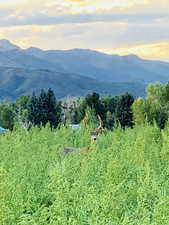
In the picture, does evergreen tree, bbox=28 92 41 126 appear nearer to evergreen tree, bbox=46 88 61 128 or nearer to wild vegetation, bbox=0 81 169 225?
evergreen tree, bbox=46 88 61 128

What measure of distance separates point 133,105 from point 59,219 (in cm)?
4290

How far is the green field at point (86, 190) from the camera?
8172mm

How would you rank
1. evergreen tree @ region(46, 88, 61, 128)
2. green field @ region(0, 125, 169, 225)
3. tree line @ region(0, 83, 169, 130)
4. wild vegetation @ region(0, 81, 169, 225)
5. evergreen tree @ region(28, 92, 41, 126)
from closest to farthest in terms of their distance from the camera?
1. green field @ region(0, 125, 169, 225)
2. wild vegetation @ region(0, 81, 169, 225)
3. tree line @ region(0, 83, 169, 130)
4. evergreen tree @ region(46, 88, 61, 128)
5. evergreen tree @ region(28, 92, 41, 126)

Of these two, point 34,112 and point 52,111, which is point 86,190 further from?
point 34,112

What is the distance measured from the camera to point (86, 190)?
9.20 metres

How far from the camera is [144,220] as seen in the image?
7.46 metres

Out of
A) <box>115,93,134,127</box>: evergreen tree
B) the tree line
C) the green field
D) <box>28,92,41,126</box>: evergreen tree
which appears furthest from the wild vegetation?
<box>28,92,41,126</box>: evergreen tree

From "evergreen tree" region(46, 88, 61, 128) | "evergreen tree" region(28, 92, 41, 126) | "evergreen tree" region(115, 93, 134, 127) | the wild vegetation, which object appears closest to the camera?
the wild vegetation

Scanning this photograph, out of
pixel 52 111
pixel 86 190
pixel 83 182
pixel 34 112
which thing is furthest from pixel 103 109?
pixel 86 190

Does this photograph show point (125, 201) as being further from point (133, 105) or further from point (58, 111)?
point (58, 111)

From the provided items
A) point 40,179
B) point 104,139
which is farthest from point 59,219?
point 104,139

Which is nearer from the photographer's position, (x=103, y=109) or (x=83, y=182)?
(x=83, y=182)

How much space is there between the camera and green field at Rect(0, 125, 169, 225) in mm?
8172

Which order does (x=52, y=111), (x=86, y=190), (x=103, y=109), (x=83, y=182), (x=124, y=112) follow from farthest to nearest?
(x=103, y=109) → (x=52, y=111) → (x=124, y=112) → (x=83, y=182) → (x=86, y=190)
